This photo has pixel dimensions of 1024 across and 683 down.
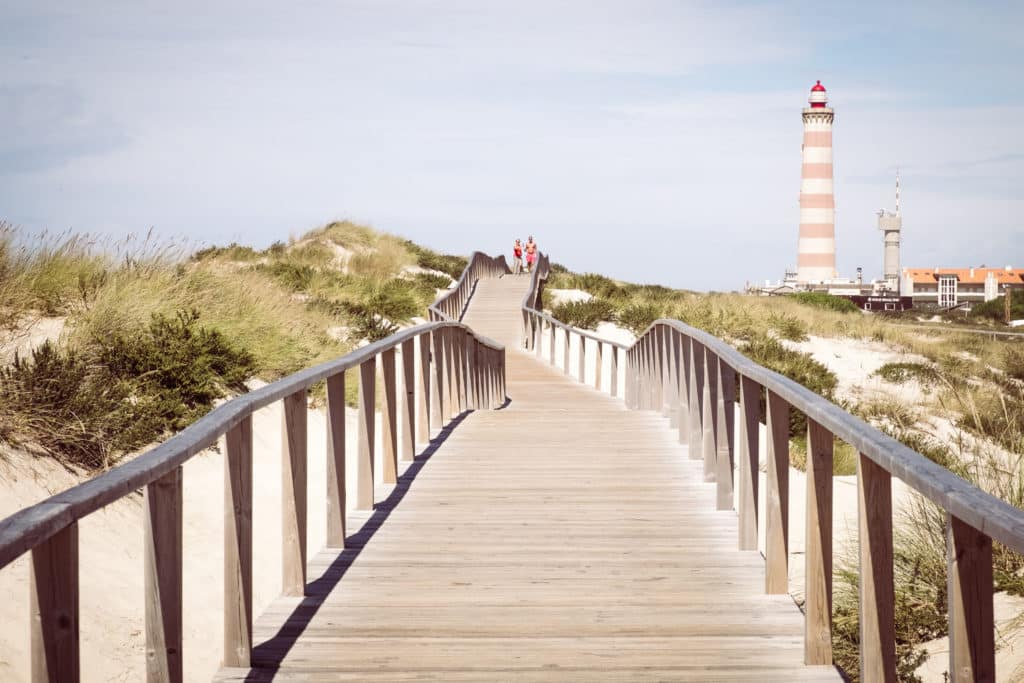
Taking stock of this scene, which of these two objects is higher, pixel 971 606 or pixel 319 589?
pixel 971 606

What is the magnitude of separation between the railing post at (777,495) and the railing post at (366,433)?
8.14ft

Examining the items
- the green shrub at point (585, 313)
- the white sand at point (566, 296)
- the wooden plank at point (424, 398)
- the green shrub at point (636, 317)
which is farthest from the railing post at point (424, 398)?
the white sand at point (566, 296)

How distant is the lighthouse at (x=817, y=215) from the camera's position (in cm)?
8788

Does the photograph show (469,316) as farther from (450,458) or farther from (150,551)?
(150,551)

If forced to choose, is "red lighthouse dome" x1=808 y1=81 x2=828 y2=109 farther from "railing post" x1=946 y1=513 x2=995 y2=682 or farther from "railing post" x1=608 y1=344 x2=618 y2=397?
"railing post" x1=946 y1=513 x2=995 y2=682

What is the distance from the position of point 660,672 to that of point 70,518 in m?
2.42

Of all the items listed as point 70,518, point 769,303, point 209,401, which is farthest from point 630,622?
point 769,303

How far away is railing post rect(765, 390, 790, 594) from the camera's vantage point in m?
4.75

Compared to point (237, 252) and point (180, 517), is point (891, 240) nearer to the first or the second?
point (237, 252)

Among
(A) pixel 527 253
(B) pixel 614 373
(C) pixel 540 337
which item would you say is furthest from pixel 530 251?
(B) pixel 614 373

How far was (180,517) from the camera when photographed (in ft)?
11.4

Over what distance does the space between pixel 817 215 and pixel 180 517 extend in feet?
290

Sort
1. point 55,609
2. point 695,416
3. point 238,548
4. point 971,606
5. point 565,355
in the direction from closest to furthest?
point 55,609 < point 971,606 < point 238,548 < point 695,416 < point 565,355

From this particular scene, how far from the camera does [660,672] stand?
4.30m
